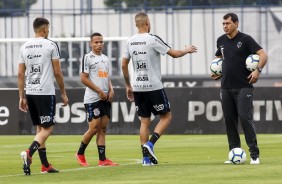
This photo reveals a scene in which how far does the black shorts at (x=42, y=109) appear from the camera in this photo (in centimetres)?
1518

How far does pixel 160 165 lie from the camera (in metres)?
16.0

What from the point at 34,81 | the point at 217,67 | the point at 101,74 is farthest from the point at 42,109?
the point at 217,67

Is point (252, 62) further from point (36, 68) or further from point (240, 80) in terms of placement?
point (36, 68)

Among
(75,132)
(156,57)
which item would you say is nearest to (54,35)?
(75,132)

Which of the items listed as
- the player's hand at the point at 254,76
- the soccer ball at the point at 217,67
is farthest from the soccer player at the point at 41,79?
the player's hand at the point at 254,76

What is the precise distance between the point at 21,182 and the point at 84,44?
26.2 m

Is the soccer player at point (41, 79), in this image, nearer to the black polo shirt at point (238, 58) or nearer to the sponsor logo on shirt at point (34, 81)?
the sponsor logo on shirt at point (34, 81)

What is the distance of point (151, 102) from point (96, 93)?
1.18m

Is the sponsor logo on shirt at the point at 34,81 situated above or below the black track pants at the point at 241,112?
above

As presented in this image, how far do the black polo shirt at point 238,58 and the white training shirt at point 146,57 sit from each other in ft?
3.04

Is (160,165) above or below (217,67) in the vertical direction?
below

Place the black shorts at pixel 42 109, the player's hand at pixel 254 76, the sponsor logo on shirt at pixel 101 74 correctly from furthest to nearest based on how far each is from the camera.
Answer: the sponsor logo on shirt at pixel 101 74, the player's hand at pixel 254 76, the black shorts at pixel 42 109

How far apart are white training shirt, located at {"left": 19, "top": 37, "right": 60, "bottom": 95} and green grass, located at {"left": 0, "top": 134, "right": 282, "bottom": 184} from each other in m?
1.20

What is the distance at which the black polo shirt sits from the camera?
1583 centimetres
